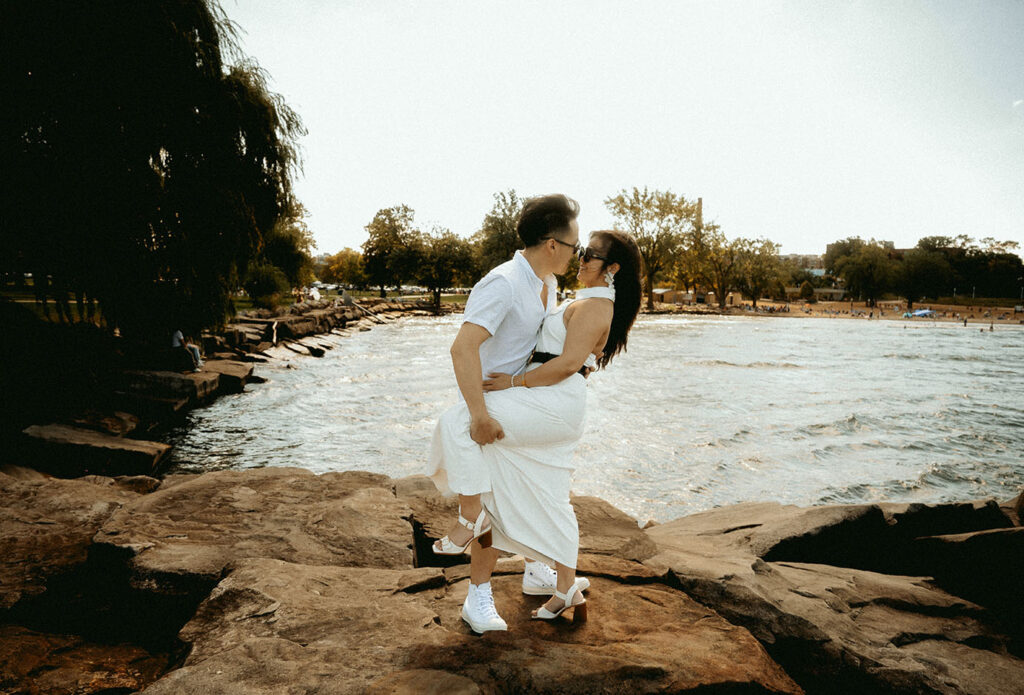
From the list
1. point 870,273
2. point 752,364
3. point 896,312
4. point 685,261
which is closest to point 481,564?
point 752,364

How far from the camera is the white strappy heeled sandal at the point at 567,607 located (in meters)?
2.79

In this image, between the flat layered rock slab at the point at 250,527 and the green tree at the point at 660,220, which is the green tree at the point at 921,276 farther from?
the flat layered rock slab at the point at 250,527

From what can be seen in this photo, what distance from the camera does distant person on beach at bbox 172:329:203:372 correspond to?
13.0 meters

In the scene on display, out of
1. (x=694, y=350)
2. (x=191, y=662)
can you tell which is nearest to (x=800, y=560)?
(x=191, y=662)

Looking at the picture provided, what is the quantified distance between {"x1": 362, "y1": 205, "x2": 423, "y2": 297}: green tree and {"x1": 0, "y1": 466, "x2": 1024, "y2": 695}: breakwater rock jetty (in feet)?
170

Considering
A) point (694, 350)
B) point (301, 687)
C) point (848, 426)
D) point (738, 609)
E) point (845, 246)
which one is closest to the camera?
point (301, 687)

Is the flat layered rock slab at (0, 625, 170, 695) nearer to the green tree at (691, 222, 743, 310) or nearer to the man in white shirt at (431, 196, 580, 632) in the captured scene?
the man in white shirt at (431, 196, 580, 632)

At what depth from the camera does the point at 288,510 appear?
4.34 meters

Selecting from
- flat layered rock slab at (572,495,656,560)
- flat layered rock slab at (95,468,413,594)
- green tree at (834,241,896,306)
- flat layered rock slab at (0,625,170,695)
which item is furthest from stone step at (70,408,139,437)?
green tree at (834,241,896,306)

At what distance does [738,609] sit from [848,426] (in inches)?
466

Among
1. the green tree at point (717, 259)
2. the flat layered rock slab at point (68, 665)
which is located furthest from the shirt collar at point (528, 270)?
the green tree at point (717, 259)

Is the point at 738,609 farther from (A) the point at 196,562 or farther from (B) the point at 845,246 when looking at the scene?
(B) the point at 845,246

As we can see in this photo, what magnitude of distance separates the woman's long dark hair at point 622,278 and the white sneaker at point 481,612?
139cm

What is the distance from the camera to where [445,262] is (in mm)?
53750
